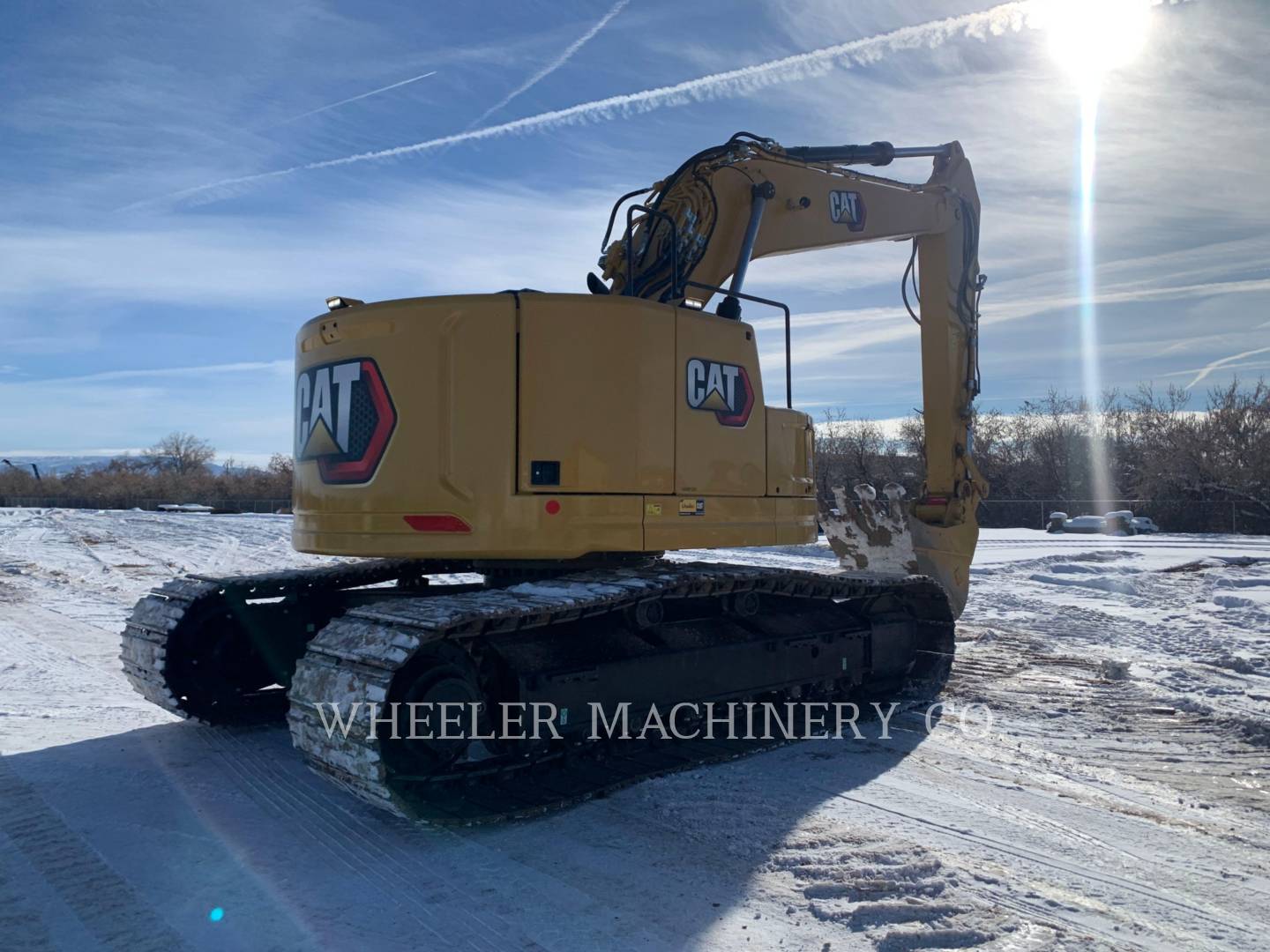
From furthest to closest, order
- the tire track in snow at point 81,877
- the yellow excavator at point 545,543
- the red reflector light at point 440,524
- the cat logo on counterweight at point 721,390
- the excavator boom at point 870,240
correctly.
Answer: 1. the excavator boom at point 870,240
2. the cat logo on counterweight at point 721,390
3. the red reflector light at point 440,524
4. the yellow excavator at point 545,543
5. the tire track in snow at point 81,877

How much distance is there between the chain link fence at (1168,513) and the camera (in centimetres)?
3047

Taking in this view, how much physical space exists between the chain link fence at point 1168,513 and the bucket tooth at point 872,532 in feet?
71.6

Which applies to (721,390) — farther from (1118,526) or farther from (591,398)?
(1118,526)

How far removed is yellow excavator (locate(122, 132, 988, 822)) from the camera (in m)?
4.68

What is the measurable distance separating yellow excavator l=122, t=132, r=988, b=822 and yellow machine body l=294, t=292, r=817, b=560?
13mm

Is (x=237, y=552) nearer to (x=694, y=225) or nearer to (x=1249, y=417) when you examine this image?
(x=694, y=225)

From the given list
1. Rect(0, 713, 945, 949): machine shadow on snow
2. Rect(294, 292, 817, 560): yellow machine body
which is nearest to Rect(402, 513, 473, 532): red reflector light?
Rect(294, 292, 817, 560): yellow machine body

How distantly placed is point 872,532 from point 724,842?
483cm

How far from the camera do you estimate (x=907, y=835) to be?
422cm

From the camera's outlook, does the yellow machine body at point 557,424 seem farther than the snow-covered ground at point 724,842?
Yes

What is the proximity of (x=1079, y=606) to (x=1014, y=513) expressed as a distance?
24.8 meters

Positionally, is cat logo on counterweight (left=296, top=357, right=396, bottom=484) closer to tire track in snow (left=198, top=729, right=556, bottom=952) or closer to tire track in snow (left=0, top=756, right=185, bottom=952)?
tire track in snow (left=198, top=729, right=556, bottom=952)

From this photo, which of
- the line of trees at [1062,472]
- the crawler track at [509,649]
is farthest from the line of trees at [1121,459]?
the crawler track at [509,649]

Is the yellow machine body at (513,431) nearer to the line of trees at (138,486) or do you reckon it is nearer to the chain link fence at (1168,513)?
the chain link fence at (1168,513)
